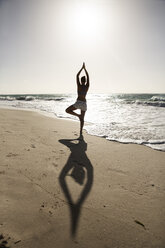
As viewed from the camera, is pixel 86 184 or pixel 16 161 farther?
pixel 16 161

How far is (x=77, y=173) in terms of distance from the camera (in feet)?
8.50

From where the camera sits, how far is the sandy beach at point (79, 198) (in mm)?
1435

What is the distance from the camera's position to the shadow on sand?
1.74 m

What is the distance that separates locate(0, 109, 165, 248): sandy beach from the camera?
4.71ft

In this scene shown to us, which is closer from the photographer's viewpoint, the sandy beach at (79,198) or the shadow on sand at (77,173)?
the sandy beach at (79,198)

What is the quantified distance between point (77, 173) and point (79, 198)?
639 mm

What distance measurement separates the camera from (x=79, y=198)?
1.96 m

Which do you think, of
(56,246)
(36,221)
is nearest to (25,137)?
(36,221)

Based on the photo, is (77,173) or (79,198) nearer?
(79,198)

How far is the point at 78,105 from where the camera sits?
16.9ft

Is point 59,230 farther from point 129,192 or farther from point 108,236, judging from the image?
point 129,192

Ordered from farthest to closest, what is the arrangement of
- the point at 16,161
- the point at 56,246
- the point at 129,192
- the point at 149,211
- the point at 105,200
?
the point at 16,161, the point at 129,192, the point at 105,200, the point at 149,211, the point at 56,246

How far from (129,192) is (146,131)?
3662 mm

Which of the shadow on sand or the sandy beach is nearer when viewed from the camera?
the sandy beach
